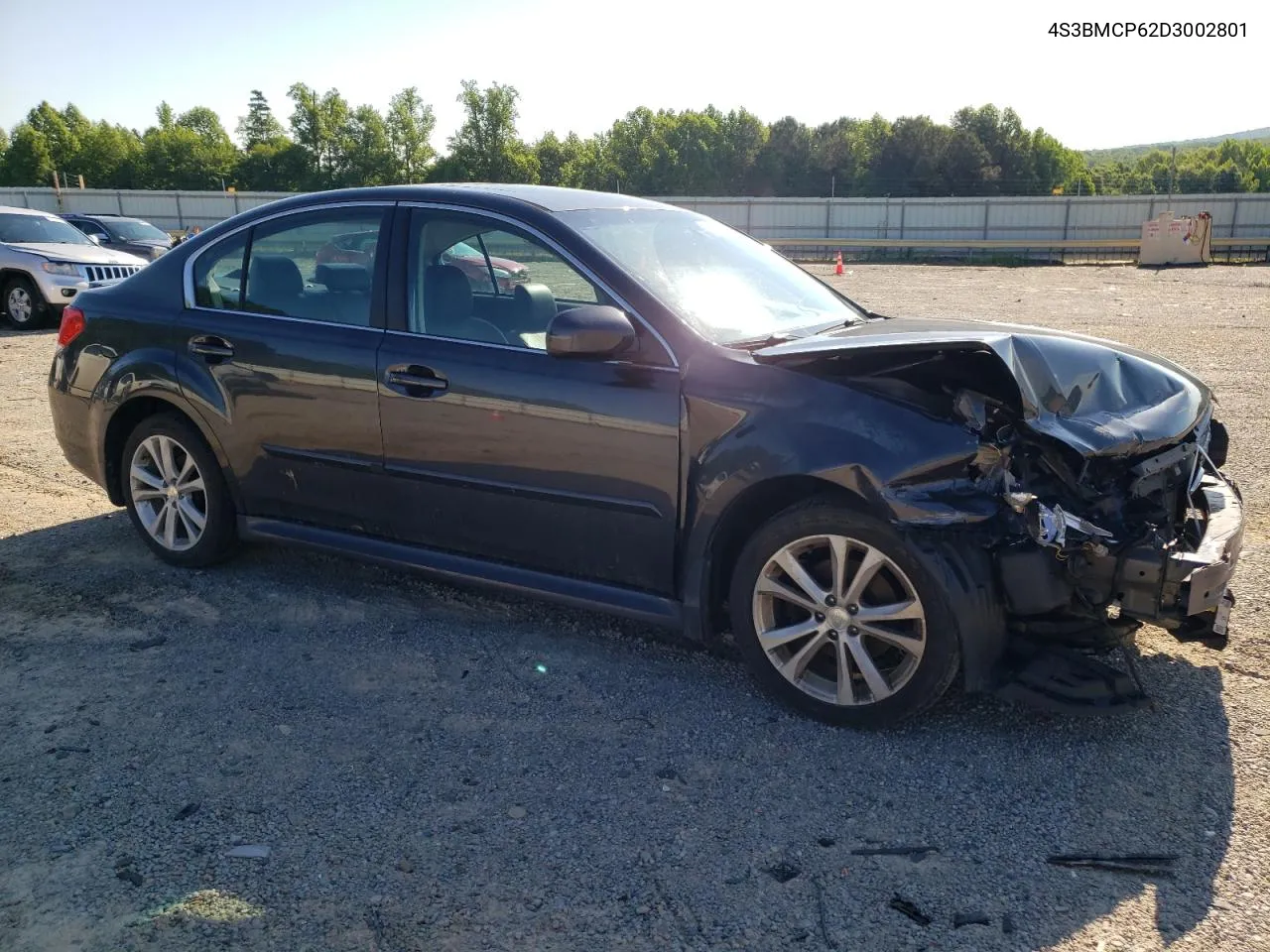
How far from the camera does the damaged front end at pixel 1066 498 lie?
3.16 m

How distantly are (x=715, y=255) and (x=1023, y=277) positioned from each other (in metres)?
24.6

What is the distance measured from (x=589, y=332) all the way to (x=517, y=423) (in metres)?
0.52

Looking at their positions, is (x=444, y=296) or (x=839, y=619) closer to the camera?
(x=839, y=619)

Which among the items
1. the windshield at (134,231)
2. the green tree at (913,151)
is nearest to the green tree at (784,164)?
the green tree at (913,151)

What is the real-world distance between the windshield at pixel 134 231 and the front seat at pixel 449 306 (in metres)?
17.7

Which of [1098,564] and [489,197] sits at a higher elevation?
[489,197]

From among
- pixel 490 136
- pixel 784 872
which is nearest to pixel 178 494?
pixel 784 872

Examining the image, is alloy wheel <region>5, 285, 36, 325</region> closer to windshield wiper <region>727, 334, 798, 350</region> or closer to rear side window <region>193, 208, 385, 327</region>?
rear side window <region>193, 208, 385, 327</region>

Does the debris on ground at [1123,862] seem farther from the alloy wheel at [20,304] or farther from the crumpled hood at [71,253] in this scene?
the alloy wheel at [20,304]

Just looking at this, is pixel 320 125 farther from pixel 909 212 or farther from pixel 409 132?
pixel 909 212

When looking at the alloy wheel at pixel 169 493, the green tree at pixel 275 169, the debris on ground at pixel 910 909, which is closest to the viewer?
the debris on ground at pixel 910 909

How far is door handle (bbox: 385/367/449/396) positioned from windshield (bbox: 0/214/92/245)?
13577 mm

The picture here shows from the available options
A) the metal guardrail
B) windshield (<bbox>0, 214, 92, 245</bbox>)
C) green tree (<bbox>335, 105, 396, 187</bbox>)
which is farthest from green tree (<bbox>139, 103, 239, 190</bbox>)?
windshield (<bbox>0, 214, 92, 245</bbox>)

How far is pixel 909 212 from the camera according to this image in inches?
1624
